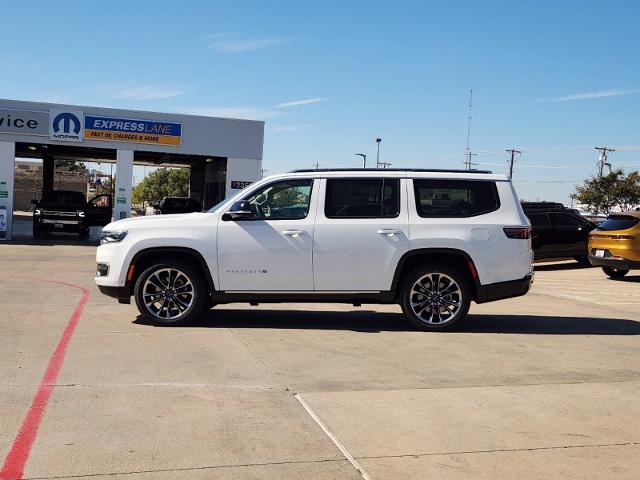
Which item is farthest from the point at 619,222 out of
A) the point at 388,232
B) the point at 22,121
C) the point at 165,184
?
the point at 165,184

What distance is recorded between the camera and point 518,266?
885 cm

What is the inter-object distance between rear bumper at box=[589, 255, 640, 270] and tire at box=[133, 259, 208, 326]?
36.1 ft

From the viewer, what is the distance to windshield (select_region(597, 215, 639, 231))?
16.4 meters

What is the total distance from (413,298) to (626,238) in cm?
933

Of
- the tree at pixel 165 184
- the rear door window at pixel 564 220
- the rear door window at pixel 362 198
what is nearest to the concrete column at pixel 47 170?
the rear door window at pixel 564 220

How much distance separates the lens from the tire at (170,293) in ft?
28.6

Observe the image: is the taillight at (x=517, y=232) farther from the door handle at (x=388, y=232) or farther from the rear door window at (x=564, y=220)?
the rear door window at (x=564, y=220)

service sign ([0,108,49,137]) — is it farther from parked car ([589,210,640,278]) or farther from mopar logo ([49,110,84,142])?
parked car ([589,210,640,278])

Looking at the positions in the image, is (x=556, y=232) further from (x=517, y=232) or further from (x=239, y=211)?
(x=239, y=211)

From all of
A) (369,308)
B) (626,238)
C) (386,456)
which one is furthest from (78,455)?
(626,238)

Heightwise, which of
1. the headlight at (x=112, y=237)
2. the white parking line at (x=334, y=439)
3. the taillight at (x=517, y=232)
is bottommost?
the white parking line at (x=334, y=439)

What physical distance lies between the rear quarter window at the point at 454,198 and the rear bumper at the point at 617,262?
28.1ft

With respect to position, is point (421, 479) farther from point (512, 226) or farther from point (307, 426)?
point (512, 226)

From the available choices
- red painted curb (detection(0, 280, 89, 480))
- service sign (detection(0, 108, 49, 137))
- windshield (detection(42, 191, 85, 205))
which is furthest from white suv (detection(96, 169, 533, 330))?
windshield (detection(42, 191, 85, 205))
